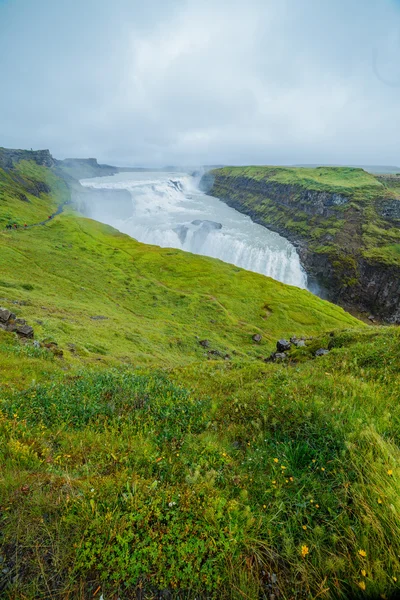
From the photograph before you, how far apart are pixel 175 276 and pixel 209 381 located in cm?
6504

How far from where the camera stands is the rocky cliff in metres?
104

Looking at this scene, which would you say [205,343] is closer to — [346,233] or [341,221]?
[346,233]

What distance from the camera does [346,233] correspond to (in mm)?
129000

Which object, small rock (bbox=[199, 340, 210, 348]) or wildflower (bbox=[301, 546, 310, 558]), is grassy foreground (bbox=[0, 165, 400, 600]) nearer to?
wildflower (bbox=[301, 546, 310, 558])

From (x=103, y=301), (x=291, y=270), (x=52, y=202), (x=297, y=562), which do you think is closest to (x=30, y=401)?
(x=297, y=562)

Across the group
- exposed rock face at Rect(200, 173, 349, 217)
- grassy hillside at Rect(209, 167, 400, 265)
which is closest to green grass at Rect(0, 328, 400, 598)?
grassy hillside at Rect(209, 167, 400, 265)

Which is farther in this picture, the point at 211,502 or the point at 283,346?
the point at 283,346

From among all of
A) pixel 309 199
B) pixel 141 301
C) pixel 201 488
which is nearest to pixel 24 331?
pixel 201 488

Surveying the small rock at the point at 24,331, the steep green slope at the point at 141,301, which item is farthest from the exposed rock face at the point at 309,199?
the small rock at the point at 24,331

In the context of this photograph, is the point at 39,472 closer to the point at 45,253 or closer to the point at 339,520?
the point at 339,520

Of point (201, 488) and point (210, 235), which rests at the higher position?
point (210, 235)

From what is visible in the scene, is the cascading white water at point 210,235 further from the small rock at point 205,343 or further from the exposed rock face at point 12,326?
the exposed rock face at point 12,326

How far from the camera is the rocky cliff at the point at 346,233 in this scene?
10450 cm

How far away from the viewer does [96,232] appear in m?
107
